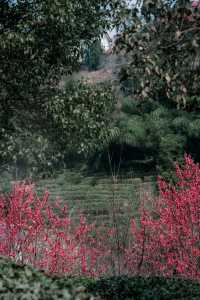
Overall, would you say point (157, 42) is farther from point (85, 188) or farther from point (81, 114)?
point (85, 188)

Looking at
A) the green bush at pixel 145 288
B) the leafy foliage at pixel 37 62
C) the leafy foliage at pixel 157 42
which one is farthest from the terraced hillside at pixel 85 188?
the leafy foliage at pixel 157 42

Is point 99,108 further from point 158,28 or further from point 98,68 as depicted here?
point 98,68

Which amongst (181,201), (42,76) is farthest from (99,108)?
(181,201)

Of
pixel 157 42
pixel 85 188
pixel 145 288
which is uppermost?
pixel 157 42

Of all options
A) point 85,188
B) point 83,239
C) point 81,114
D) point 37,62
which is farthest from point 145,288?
point 85,188

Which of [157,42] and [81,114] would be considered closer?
[157,42]

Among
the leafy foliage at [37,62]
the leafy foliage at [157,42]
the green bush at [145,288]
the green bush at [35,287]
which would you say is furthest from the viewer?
the leafy foliage at [37,62]

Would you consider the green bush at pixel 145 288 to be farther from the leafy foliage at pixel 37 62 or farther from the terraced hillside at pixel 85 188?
the terraced hillside at pixel 85 188

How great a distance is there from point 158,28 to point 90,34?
338 inches

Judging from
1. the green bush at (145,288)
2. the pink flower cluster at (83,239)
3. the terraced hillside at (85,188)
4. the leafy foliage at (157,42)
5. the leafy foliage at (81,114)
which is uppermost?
the leafy foliage at (157,42)

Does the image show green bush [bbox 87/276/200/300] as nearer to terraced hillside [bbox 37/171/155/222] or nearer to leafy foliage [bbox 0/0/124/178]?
leafy foliage [bbox 0/0/124/178]

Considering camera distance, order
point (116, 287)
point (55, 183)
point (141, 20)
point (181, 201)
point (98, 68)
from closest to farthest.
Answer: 1. point (141, 20)
2. point (116, 287)
3. point (181, 201)
4. point (55, 183)
5. point (98, 68)

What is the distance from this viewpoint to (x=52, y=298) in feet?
21.9

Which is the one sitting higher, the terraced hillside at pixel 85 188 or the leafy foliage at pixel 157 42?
the leafy foliage at pixel 157 42
